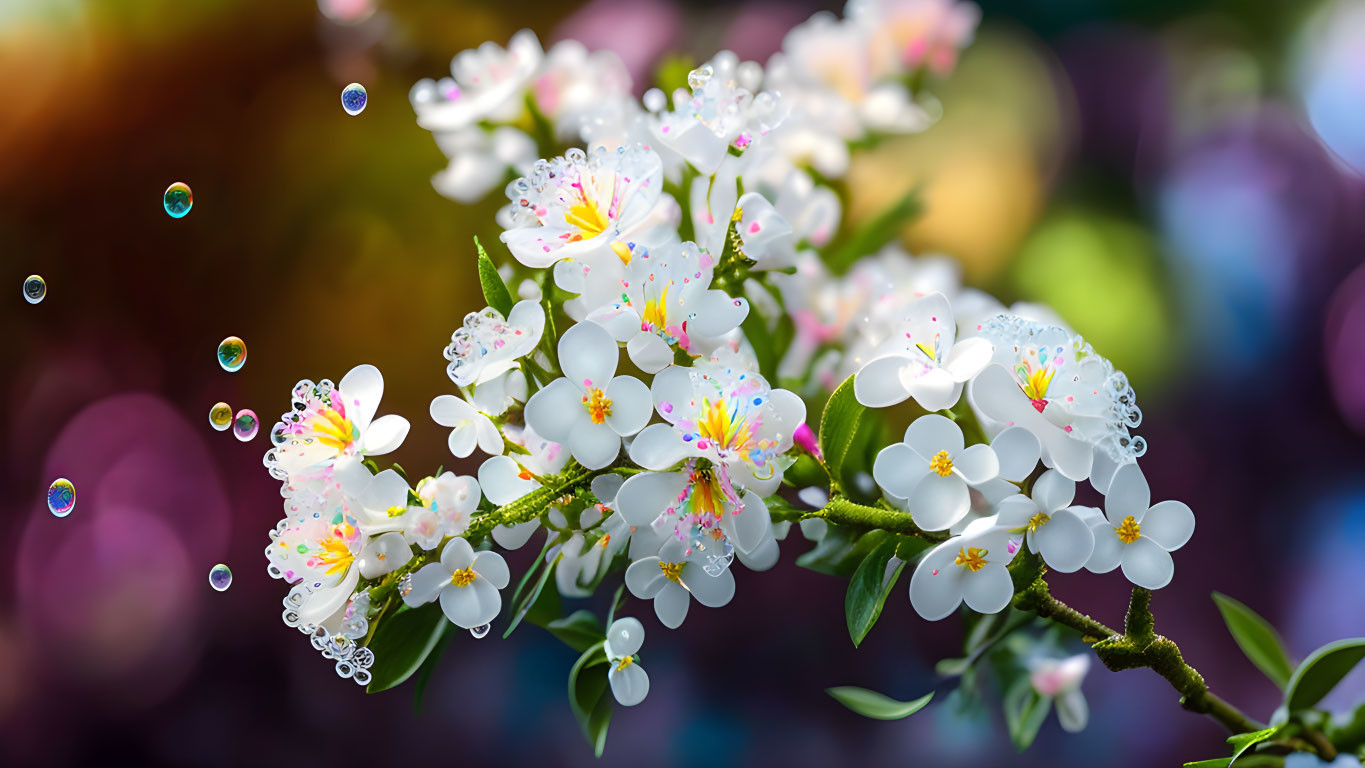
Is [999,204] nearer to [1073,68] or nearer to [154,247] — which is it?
[1073,68]

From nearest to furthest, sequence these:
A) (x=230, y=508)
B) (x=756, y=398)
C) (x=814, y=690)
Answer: (x=756, y=398)
(x=814, y=690)
(x=230, y=508)

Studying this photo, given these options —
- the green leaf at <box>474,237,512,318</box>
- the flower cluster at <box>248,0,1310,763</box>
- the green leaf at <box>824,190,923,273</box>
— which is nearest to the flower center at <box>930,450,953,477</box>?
the flower cluster at <box>248,0,1310,763</box>

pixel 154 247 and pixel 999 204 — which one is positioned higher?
pixel 154 247

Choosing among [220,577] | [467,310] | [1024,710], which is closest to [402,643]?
[220,577]

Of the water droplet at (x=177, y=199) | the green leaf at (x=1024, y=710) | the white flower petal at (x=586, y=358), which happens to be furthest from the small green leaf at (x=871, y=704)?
the water droplet at (x=177, y=199)

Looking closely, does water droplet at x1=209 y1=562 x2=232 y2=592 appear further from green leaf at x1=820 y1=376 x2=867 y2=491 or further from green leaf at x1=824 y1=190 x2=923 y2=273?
green leaf at x1=824 y1=190 x2=923 y2=273

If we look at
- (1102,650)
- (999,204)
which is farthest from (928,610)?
(999,204)

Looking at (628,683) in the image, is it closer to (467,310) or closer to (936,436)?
(936,436)

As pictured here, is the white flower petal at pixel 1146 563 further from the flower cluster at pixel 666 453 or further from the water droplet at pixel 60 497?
the water droplet at pixel 60 497
